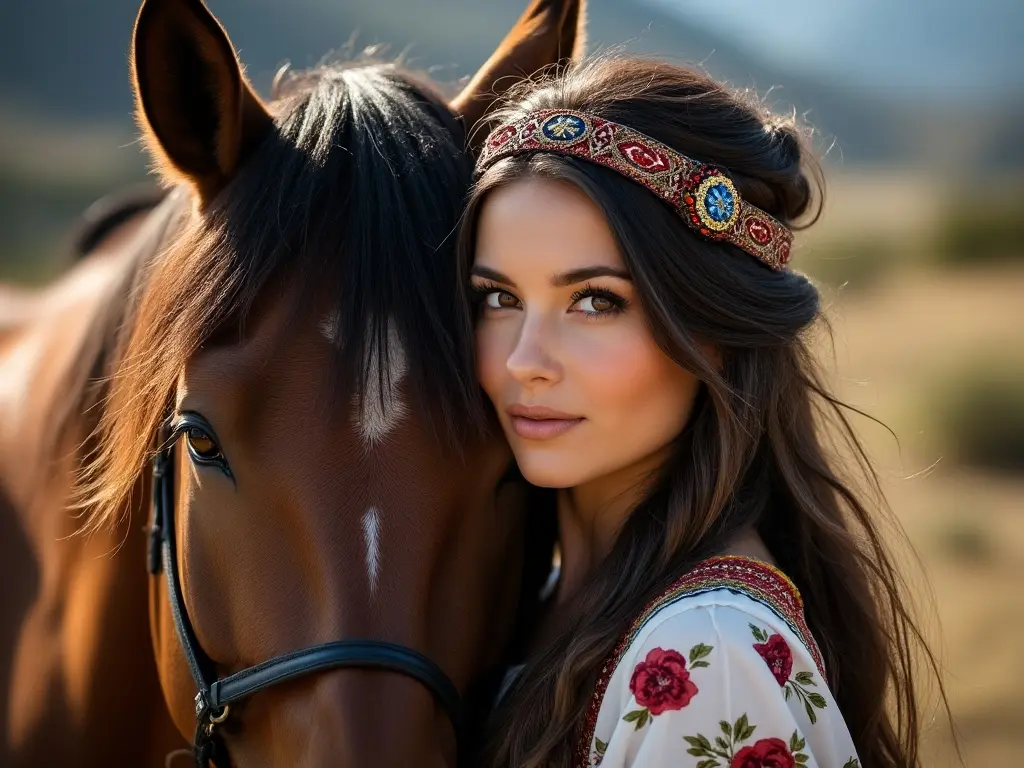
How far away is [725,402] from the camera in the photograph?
1.41m

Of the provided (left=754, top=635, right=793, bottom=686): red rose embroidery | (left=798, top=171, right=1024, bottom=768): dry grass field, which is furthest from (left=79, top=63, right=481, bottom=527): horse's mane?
(left=798, top=171, right=1024, bottom=768): dry grass field

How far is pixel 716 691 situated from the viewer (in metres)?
1.17

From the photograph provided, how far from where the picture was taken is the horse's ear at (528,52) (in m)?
1.66

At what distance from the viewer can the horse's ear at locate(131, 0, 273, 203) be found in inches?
55.3

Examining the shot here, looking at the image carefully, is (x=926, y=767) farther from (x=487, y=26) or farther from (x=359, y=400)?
(x=487, y=26)

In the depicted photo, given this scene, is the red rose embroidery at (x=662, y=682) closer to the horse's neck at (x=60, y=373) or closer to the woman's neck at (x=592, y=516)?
the woman's neck at (x=592, y=516)

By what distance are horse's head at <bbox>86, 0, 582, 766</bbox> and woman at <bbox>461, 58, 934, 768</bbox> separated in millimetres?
102

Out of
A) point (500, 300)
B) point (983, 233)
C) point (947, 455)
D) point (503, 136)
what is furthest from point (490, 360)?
point (983, 233)

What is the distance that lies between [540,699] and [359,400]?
19.6 inches

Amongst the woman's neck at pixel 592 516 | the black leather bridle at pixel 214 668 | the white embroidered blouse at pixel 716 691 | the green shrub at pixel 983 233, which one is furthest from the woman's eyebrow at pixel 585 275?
the green shrub at pixel 983 233

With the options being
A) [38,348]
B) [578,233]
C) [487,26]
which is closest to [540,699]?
[578,233]

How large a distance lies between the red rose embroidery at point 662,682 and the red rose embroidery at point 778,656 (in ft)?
0.34

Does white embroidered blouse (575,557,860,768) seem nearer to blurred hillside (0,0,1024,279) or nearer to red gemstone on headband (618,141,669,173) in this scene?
red gemstone on headband (618,141,669,173)

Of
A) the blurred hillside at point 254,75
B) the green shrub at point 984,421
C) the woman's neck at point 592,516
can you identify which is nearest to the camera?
the woman's neck at point 592,516
